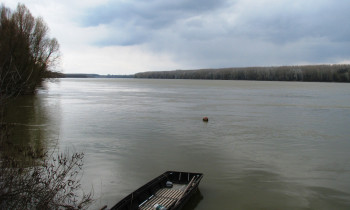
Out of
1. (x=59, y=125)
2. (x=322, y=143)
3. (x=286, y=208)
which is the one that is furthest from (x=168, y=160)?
(x=59, y=125)

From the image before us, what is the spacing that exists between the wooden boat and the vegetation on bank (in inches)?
36.6

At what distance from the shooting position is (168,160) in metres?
11.2

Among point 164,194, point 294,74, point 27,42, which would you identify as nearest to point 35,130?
point 164,194

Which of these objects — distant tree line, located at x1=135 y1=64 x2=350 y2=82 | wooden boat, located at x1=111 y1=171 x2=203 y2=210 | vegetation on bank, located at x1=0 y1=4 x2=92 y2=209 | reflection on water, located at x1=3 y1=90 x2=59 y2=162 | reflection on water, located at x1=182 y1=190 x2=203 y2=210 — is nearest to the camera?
vegetation on bank, located at x1=0 y1=4 x2=92 y2=209

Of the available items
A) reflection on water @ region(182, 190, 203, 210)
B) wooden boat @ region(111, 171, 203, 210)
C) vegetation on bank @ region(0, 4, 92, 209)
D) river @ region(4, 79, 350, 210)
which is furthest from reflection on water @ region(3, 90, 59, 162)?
reflection on water @ region(182, 190, 203, 210)

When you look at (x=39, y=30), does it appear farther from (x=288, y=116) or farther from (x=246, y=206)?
(x=246, y=206)

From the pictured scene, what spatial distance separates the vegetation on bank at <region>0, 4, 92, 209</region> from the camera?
16.9 ft

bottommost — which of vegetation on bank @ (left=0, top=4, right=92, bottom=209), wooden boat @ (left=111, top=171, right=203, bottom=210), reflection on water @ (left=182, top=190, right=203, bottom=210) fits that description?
reflection on water @ (left=182, top=190, right=203, bottom=210)

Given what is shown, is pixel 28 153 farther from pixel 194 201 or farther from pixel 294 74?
pixel 294 74

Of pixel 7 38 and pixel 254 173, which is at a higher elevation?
pixel 7 38

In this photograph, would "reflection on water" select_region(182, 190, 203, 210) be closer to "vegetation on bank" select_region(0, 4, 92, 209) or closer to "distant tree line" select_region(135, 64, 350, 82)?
"vegetation on bank" select_region(0, 4, 92, 209)

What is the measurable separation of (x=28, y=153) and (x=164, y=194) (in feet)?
10.6

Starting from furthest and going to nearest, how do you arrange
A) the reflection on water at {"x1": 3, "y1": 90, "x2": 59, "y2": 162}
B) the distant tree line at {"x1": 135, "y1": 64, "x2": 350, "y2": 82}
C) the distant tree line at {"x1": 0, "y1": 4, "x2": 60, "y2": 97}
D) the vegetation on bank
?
1. the distant tree line at {"x1": 135, "y1": 64, "x2": 350, "y2": 82}
2. the distant tree line at {"x1": 0, "y1": 4, "x2": 60, "y2": 97}
3. the reflection on water at {"x1": 3, "y1": 90, "x2": 59, "y2": 162}
4. the vegetation on bank

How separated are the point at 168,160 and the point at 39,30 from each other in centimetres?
3330
